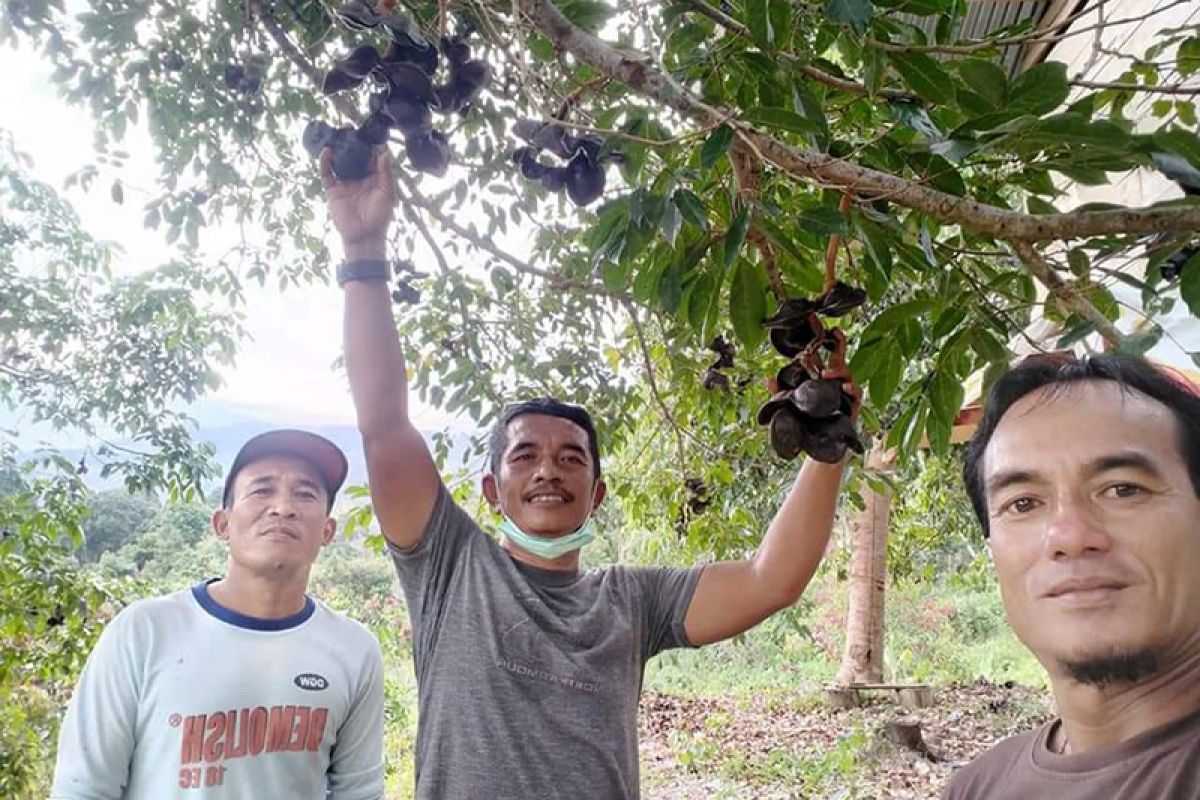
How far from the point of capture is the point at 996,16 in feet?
13.5

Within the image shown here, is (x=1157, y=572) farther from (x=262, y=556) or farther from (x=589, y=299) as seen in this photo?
(x=589, y=299)

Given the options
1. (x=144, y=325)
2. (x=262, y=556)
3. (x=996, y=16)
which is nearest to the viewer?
(x=262, y=556)

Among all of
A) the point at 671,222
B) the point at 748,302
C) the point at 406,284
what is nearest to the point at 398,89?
the point at 671,222

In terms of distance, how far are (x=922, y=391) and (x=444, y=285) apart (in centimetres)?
194

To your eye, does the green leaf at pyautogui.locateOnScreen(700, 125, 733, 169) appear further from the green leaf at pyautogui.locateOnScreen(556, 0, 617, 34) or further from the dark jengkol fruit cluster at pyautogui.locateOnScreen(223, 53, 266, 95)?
the dark jengkol fruit cluster at pyautogui.locateOnScreen(223, 53, 266, 95)

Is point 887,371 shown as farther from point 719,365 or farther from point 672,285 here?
point 719,365

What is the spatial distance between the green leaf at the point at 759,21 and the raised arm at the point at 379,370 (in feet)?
2.37

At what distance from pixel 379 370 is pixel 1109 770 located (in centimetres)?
125

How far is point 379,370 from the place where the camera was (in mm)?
1527

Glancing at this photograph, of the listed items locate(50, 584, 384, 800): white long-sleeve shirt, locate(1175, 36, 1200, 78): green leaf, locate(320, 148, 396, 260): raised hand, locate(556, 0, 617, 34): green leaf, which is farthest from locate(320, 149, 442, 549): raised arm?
locate(1175, 36, 1200, 78): green leaf

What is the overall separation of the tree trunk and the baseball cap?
6416 mm

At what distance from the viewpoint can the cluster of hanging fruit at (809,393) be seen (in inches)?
57.3

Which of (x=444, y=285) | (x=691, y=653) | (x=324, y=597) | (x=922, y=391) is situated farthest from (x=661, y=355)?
(x=691, y=653)

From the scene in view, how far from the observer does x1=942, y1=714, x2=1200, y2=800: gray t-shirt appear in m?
0.88
